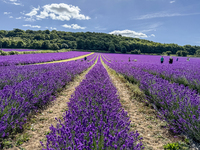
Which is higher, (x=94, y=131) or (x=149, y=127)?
(x=94, y=131)

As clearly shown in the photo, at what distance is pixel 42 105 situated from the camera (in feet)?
12.6

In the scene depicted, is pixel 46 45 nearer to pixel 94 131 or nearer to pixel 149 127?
pixel 149 127

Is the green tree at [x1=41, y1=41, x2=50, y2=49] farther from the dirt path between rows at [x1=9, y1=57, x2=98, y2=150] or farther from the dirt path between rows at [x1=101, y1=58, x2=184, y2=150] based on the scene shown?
the dirt path between rows at [x1=101, y1=58, x2=184, y2=150]

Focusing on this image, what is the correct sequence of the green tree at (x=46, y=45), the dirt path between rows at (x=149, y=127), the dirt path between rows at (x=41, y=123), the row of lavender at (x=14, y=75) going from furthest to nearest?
the green tree at (x=46, y=45) → the row of lavender at (x=14, y=75) → the dirt path between rows at (x=149, y=127) → the dirt path between rows at (x=41, y=123)

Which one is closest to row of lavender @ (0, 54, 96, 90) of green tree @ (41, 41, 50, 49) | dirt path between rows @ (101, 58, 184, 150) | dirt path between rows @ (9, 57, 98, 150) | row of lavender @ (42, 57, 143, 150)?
dirt path between rows @ (9, 57, 98, 150)

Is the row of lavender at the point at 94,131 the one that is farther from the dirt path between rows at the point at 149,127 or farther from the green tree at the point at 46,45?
the green tree at the point at 46,45

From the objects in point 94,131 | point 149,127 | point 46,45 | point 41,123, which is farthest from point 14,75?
point 46,45

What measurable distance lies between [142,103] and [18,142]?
372 cm

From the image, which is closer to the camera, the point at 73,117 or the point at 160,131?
the point at 73,117

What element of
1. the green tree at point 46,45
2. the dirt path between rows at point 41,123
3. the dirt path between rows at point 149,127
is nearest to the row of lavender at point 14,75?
the dirt path between rows at point 41,123

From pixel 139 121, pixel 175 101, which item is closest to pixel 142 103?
pixel 139 121

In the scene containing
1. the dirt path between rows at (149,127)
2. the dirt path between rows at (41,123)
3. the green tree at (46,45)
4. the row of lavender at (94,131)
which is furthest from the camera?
the green tree at (46,45)

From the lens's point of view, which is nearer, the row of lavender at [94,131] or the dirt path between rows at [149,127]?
the row of lavender at [94,131]

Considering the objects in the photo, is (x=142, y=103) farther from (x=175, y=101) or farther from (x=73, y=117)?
(x=73, y=117)
